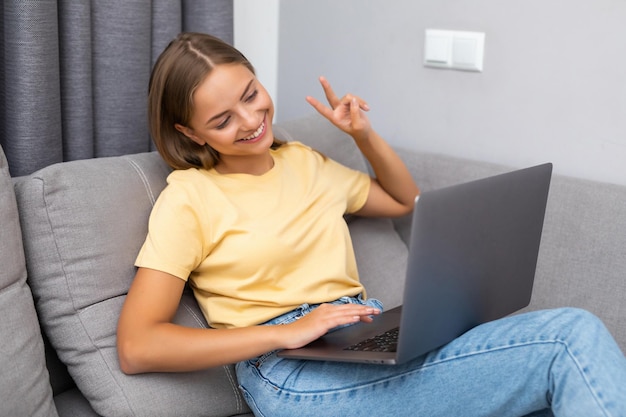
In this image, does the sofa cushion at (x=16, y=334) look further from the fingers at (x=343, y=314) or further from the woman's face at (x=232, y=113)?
the fingers at (x=343, y=314)

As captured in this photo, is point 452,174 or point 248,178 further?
point 452,174

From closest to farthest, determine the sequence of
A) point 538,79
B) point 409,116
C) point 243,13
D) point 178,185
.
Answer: point 178,185 < point 538,79 < point 409,116 < point 243,13

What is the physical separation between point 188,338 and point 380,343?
31cm

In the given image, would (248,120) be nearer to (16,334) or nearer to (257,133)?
(257,133)

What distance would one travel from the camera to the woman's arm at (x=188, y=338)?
127 centimetres

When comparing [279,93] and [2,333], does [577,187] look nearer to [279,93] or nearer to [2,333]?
[279,93]

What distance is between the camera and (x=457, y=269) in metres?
1.14

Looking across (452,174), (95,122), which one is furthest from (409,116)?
(95,122)

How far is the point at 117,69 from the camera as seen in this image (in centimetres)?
178

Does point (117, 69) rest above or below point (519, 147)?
above

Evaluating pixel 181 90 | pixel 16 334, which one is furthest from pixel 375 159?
pixel 16 334

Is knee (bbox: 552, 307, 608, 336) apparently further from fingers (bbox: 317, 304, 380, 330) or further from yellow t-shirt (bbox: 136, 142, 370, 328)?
yellow t-shirt (bbox: 136, 142, 370, 328)

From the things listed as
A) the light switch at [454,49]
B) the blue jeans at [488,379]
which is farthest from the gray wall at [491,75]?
the blue jeans at [488,379]

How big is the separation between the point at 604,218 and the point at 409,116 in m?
0.60
